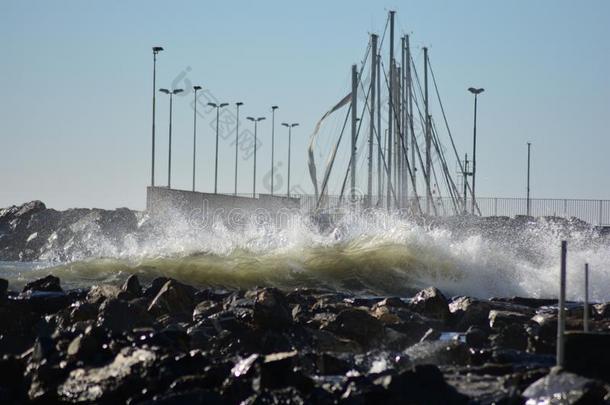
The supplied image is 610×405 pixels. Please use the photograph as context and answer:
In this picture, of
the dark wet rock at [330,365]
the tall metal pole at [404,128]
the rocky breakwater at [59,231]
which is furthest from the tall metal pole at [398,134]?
the dark wet rock at [330,365]

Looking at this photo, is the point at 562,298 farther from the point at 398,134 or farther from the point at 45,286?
the point at 398,134

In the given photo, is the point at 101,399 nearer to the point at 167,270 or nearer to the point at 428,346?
the point at 428,346

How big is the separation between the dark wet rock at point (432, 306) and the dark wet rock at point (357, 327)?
2790 mm

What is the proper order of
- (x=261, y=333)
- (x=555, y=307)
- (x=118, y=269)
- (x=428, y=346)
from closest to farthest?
(x=428, y=346) < (x=261, y=333) < (x=555, y=307) < (x=118, y=269)

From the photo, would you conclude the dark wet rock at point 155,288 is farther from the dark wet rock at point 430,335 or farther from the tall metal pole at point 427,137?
the tall metal pole at point 427,137

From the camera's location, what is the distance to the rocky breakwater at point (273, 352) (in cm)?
1009

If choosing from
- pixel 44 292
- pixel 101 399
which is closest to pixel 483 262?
pixel 44 292

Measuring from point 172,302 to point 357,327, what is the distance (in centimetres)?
373

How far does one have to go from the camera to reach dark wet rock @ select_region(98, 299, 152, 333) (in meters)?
14.8

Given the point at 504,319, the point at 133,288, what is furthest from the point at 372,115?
the point at 504,319

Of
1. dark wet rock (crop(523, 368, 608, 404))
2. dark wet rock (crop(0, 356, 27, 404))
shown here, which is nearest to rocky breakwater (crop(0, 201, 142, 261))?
dark wet rock (crop(0, 356, 27, 404))

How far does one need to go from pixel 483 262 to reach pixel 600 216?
1186 inches

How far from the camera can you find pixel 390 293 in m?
28.5

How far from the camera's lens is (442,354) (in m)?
12.6
